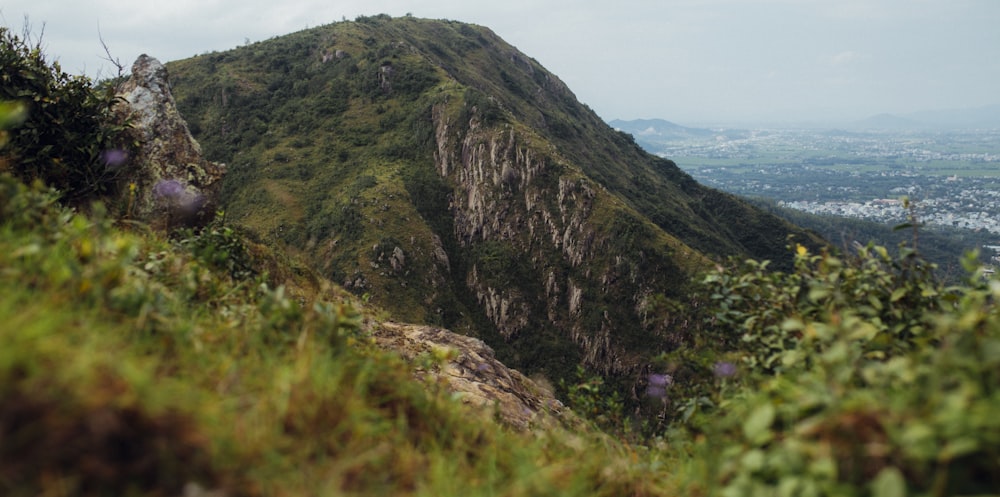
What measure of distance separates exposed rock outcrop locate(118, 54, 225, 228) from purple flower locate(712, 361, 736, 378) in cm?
1060

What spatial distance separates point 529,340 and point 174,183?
5780 cm

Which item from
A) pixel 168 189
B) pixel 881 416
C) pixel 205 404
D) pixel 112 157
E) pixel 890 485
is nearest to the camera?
pixel 890 485

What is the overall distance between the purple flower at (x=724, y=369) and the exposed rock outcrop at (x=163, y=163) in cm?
1060

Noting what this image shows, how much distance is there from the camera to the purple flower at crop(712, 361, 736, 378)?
14.0 feet

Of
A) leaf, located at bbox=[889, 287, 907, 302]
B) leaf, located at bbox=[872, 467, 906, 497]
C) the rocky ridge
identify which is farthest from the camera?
the rocky ridge

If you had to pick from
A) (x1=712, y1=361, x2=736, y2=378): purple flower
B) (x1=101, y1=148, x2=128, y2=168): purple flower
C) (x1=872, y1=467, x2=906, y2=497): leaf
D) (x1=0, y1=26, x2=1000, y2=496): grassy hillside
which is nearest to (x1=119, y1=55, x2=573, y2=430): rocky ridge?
(x1=101, y1=148, x2=128, y2=168): purple flower

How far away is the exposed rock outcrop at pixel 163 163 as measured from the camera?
1041 cm

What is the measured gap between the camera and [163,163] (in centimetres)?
1139

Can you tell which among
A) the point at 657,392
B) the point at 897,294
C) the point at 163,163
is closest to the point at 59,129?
the point at 163,163

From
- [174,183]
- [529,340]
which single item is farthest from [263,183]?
[174,183]

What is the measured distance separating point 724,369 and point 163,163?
1280 cm

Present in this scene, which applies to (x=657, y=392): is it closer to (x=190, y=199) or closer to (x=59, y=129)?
(x=59, y=129)

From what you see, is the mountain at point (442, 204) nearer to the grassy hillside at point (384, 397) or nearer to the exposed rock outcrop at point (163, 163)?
the exposed rock outcrop at point (163, 163)

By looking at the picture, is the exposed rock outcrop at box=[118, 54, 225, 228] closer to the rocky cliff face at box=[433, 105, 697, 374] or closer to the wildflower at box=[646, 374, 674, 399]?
the wildflower at box=[646, 374, 674, 399]
